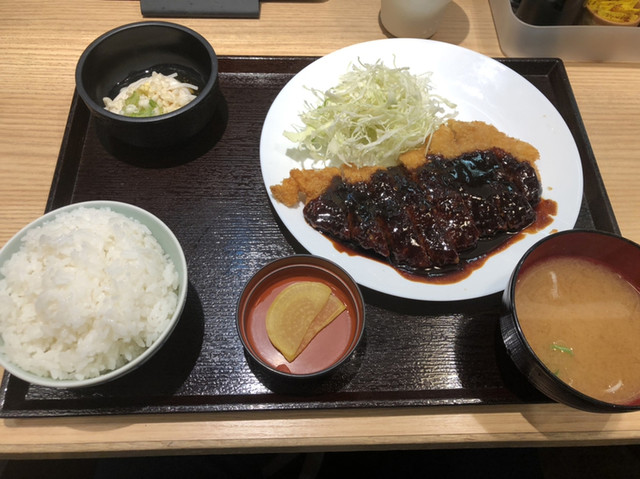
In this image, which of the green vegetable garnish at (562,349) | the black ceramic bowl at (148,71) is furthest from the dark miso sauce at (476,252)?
the black ceramic bowl at (148,71)

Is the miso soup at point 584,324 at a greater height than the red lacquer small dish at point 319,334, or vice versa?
the miso soup at point 584,324

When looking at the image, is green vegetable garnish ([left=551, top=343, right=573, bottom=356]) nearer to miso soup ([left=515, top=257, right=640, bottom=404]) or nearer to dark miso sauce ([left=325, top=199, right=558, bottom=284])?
miso soup ([left=515, top=257, right=640, bottom=404])

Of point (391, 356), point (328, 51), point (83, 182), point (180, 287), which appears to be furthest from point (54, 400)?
point (328, 51)

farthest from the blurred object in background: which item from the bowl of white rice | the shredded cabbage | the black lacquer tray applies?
the bowl of white rice

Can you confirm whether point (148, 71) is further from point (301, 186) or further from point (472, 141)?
point (472, 141)

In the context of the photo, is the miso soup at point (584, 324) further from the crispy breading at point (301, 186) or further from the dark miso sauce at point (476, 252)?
the crispy breading at point (301, 186)

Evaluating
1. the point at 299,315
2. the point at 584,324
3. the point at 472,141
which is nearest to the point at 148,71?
the point at 299,315

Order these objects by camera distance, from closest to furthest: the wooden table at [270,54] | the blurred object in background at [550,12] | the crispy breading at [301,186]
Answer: the wooden table at [270,54] → the crispy breading at [301,186] → the blurred object in background at [550,12]
